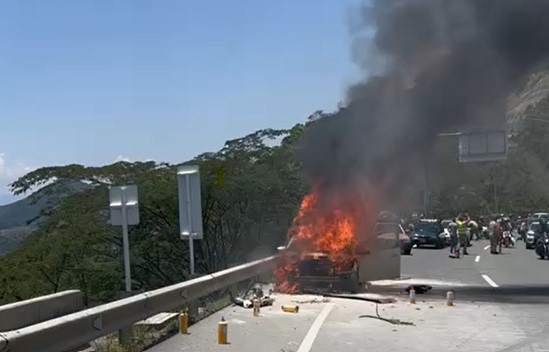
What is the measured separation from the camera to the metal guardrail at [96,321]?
20.3ft

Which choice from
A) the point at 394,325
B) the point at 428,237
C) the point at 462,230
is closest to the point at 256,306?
the point at 394,325

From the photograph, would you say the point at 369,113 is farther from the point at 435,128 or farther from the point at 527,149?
the point at 527,149

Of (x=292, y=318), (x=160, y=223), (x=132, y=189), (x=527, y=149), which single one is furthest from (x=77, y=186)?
(x=527, y=149)

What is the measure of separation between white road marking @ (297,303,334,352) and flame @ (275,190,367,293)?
2.24 meters

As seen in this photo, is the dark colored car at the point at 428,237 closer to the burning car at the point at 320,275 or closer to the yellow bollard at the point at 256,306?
the burning car at the point at 320,275

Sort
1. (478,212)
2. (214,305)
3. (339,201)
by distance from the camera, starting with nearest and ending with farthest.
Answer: (214,305), (339,201), (478,212)

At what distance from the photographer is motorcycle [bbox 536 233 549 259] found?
103 feet

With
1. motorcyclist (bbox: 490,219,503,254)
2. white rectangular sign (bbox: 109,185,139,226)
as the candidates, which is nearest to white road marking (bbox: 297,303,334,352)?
white rectangular sign (bbox: 109,185,139,226)

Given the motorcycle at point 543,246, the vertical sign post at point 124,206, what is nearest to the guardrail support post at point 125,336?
the vertical sign post at point 124,206

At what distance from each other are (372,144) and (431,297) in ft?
15.3

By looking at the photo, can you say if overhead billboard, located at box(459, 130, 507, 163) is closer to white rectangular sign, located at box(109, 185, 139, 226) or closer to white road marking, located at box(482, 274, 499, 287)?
white road marking, located at box(482, 274, 499, 287)

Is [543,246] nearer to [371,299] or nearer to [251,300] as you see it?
[371,299]

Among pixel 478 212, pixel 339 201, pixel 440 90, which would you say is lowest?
pixel 478 212

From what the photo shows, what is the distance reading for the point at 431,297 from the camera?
1548 centimetres
